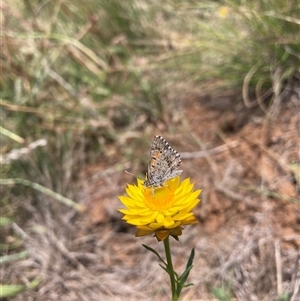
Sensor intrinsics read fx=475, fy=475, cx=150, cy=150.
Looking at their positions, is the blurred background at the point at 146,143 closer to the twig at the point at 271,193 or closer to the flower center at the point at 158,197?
the twig at the point at 271,193

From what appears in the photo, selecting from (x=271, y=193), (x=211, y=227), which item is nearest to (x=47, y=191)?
(x=211, y=227)

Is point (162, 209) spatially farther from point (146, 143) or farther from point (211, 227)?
point (146, 143)

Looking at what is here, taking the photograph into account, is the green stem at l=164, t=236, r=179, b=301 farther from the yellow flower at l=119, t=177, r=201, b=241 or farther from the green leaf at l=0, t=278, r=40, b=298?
the green leaf at l=0, t=278, r=40, b=298

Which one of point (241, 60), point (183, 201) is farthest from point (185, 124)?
point (183, 201)

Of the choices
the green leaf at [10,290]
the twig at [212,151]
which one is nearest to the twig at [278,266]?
the twig at [212,151]

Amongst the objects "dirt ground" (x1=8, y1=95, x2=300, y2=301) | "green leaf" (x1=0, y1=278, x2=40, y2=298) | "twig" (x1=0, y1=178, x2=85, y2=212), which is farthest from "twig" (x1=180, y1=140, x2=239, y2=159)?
"green leaf" (x1=0, y1=278, x2=40, y2=298)
